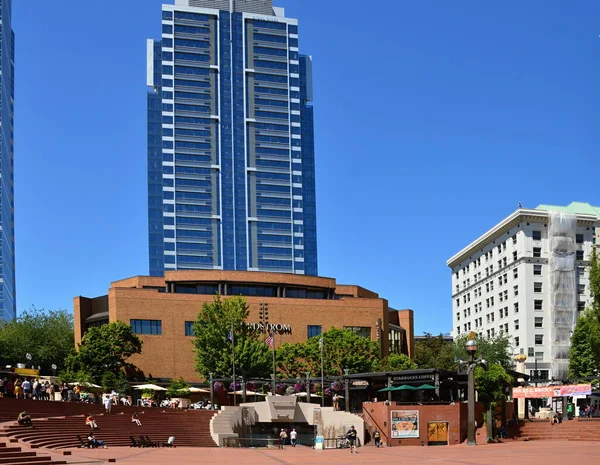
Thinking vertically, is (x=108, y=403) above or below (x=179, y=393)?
above

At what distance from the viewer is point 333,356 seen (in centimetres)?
8656

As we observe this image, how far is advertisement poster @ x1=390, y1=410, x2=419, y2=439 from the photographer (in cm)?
6025

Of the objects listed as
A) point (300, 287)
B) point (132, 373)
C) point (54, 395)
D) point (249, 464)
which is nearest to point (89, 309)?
point (132, 373)

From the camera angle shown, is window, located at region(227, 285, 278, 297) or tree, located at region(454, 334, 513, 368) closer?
window, located at region(227, 285, 278, 297)

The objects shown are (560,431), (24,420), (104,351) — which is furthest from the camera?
(104,351)

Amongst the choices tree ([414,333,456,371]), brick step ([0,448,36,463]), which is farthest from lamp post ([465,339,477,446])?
tree ([414,333,456,371])

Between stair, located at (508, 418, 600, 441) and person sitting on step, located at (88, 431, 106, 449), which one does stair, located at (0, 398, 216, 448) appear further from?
stair, located at (508, 418, 600, 441)

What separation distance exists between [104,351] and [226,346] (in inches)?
479

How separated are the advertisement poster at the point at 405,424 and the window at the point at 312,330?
Answer: 136 ft

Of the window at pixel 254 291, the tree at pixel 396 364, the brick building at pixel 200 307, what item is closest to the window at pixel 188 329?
the brick building at pixel 200 307

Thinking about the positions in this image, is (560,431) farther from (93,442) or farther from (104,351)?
(104,351)

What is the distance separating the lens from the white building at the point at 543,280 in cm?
11662

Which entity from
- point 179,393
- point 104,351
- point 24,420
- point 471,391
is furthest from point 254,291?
point 24,420

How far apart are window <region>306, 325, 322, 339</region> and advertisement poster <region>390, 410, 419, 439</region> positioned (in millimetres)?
41479
